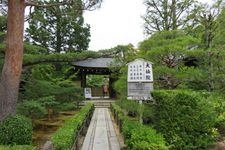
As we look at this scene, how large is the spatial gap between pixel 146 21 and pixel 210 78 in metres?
12.2

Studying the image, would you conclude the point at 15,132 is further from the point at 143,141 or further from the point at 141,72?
the point at 141,72

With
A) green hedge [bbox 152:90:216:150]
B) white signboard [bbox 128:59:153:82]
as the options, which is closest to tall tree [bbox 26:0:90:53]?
white signboard [bbox 128:59:153:82]

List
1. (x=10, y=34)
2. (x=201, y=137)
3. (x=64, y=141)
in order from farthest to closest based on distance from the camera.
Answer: (x=10, y=34), (x=201, y=137), (x=64, y=141)

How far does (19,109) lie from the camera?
755 centimetres

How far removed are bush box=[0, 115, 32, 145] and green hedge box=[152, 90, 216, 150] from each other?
2943 millimetres

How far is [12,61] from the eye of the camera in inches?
272

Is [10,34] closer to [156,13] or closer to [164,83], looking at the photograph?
[164,83]

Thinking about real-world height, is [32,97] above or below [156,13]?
below

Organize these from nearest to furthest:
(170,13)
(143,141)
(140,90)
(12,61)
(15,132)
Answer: (143,141) → (15,132) → (12,61) → (140,90) → (170,13)

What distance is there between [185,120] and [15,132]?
3.56 metres

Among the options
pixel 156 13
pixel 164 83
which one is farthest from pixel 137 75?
pixel 156 13

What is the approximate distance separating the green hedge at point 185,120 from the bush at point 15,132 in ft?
9.65

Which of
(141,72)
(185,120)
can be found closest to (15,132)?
(141,72)

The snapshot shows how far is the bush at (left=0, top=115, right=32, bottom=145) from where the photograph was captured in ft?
19.4
